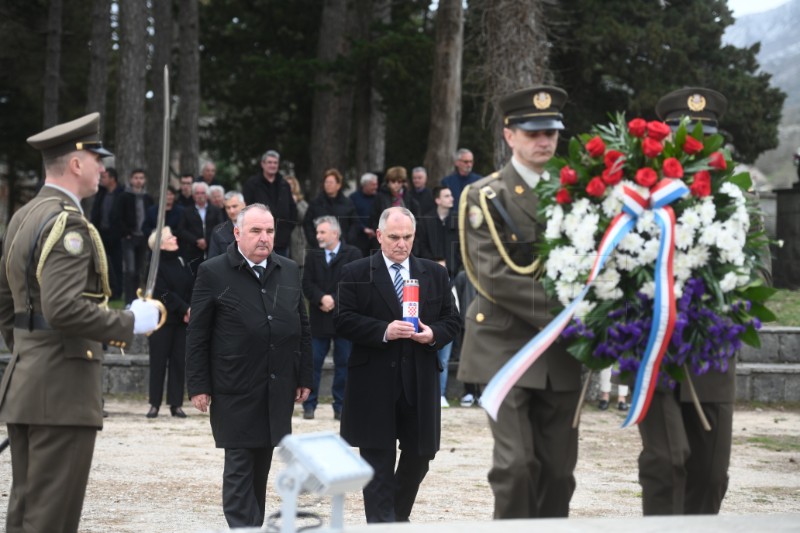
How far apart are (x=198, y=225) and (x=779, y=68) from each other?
37479 mm

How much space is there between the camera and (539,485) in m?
6.29

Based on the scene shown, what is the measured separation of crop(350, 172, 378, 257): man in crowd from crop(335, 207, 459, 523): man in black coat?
740cm

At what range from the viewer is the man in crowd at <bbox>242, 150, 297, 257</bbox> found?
15430mm

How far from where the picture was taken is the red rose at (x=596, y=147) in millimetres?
5785

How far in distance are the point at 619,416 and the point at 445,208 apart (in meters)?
3.17

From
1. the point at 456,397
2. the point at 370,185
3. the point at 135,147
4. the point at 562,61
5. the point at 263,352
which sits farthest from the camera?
the point at 562,61

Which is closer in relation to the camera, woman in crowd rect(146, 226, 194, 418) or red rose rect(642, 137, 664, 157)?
red rose rect(642, 137, 664, 157)

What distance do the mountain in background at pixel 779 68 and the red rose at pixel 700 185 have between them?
923 inches

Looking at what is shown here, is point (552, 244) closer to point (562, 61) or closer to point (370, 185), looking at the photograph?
point (370, 185)

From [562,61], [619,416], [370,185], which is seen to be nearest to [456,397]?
[619,416]

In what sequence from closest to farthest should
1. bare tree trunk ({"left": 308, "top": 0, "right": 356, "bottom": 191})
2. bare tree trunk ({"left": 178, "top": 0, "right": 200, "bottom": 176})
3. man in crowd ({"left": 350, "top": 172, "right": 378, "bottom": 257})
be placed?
man in crowd ({"left": 350, "top": 172, "right": 378, "bottom": 257}) → bare tree trunk ({"left": 178, "top": 0, "right": 200, "bottom": 176}) → bare tree trunk ({"left": 308, "top": 0, "right": 356, "bottom": 191})

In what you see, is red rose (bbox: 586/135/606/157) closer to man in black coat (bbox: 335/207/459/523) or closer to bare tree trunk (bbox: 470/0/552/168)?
man in black coat (bbox: 335/207/459/523)

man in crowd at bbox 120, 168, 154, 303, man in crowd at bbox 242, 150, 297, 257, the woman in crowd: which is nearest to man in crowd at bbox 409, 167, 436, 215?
man in crowd at bbox 242, 150, 297, 257

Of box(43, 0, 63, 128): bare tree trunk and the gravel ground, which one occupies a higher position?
box(43, 0, 63, 128): bare tree trunk
